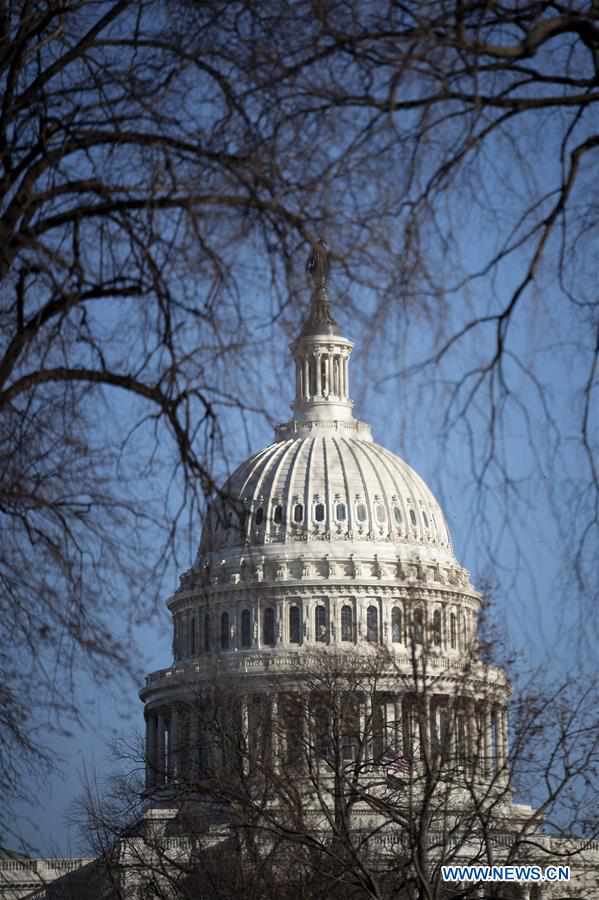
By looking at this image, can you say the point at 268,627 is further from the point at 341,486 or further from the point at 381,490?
the point at 381,490

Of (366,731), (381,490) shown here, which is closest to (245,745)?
(366,731)

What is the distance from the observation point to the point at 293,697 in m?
55.4

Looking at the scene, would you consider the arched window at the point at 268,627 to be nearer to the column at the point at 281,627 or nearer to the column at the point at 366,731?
the column at the point at 281,627

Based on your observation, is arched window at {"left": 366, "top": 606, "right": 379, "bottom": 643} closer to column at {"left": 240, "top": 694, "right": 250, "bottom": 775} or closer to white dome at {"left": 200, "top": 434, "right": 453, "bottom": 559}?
white dome at {"left": 200, "top": 434, "right": 453, "bottom": 559}

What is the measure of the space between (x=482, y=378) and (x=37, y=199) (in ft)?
10.6

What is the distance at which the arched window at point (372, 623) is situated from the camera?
140m

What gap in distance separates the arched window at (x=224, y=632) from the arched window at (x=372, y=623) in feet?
33.9

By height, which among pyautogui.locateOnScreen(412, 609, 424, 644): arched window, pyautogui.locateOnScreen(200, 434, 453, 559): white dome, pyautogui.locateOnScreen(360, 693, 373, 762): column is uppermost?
pyautogui.locateOnScreen(200, 434, 453, 559): white dome

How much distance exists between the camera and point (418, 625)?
106ft

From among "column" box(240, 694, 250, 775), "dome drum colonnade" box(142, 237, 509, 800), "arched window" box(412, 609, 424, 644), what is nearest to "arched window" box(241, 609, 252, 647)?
"dome drum colonnade" box(142, 237, 509, 800)

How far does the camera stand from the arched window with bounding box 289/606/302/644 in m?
149

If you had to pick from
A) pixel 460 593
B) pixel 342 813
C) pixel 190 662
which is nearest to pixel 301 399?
pixel 190 662

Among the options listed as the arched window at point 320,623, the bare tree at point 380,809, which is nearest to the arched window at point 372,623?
the arched window at point 320,623

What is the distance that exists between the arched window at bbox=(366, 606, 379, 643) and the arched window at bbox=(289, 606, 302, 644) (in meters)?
5.29
